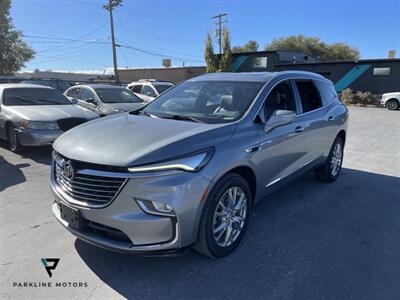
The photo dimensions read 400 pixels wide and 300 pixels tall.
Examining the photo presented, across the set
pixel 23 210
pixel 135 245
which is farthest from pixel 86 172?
pixel 23 210

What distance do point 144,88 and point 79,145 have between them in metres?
12.2

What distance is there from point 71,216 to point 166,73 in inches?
1688

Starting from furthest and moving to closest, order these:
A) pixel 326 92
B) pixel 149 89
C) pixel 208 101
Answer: pixel 149 89
pixel 326 92
pixel 208 101

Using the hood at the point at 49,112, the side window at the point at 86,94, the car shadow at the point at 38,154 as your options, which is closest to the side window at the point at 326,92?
the hood at the point at 49,112

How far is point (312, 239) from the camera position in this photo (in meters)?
3.67

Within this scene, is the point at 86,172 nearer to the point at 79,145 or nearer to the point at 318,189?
the point at 79,145

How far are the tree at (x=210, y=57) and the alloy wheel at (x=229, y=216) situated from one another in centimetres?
3332

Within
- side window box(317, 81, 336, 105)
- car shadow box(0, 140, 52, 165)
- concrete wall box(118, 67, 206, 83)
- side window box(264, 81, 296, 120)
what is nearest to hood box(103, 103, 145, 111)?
car shadow box(0, 140, 52, 165)

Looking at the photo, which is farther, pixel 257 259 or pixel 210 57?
pixel 210 57

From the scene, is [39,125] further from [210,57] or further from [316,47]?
[316,47]

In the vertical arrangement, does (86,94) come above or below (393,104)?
above

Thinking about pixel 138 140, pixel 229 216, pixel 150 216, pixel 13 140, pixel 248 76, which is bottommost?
pixel 229 216

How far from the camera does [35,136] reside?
6652mm

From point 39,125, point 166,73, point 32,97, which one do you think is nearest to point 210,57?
point 166,73
